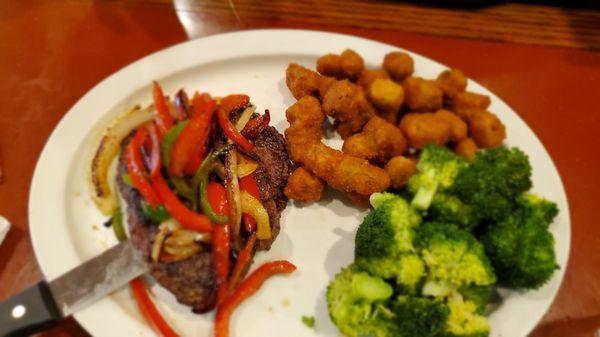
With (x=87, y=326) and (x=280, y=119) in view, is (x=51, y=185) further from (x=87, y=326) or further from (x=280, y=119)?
(x=280, y=119)

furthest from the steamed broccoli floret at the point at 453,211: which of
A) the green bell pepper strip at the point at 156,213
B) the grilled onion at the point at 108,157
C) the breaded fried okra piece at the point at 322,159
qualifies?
the grilled onion at the point at 108,157

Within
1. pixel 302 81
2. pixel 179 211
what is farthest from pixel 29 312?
pixel 302 81

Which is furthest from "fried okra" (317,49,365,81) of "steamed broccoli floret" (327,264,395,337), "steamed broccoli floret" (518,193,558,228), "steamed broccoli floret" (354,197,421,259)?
"steamed broccoli floret" (327,264,395,337)

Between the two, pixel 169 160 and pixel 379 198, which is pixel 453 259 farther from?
pixel 169 160

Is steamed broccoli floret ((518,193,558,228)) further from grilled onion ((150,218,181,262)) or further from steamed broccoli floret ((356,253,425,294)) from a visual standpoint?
grilled onion ((150,218,181,262))

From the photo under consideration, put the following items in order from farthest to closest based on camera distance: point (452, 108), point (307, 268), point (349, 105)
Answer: point (452, 108)
point (349, 105)
point (307, 268)

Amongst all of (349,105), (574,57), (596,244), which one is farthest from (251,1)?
(596,244)
